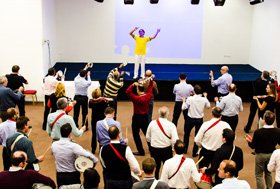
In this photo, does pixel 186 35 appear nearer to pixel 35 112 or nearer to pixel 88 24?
pixel 88 24

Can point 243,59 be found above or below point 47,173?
above

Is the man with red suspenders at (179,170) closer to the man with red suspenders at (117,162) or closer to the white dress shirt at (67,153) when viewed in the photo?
the man with red suspenders at (117,162)

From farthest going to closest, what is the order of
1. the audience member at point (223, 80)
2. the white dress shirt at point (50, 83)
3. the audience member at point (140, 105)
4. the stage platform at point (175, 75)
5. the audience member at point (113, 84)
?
the stage platform at point (175, 75), the audience member at point (223, 80), the white dress shirt at point (50, 83), the audience member at point (113, 84), the audience member at point (140, 105)

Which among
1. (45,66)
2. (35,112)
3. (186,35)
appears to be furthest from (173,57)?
(35,112)

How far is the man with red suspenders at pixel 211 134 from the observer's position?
4887 millimetres

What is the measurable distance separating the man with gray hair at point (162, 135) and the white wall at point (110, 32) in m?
7.72

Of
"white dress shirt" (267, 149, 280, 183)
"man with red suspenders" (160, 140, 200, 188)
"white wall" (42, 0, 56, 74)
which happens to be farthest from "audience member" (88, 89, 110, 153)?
"white wall" (42, 0, 56, 74)

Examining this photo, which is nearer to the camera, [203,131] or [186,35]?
[203,131]

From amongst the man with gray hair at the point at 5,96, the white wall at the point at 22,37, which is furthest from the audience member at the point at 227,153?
the white wall at the point at 22,37

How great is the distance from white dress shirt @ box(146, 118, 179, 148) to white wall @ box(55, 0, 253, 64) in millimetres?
7740

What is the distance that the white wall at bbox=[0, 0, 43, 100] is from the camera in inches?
363

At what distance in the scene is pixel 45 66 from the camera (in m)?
10.1

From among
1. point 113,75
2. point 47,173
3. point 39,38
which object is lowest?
point 47,173

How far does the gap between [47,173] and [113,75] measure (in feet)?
7.66
